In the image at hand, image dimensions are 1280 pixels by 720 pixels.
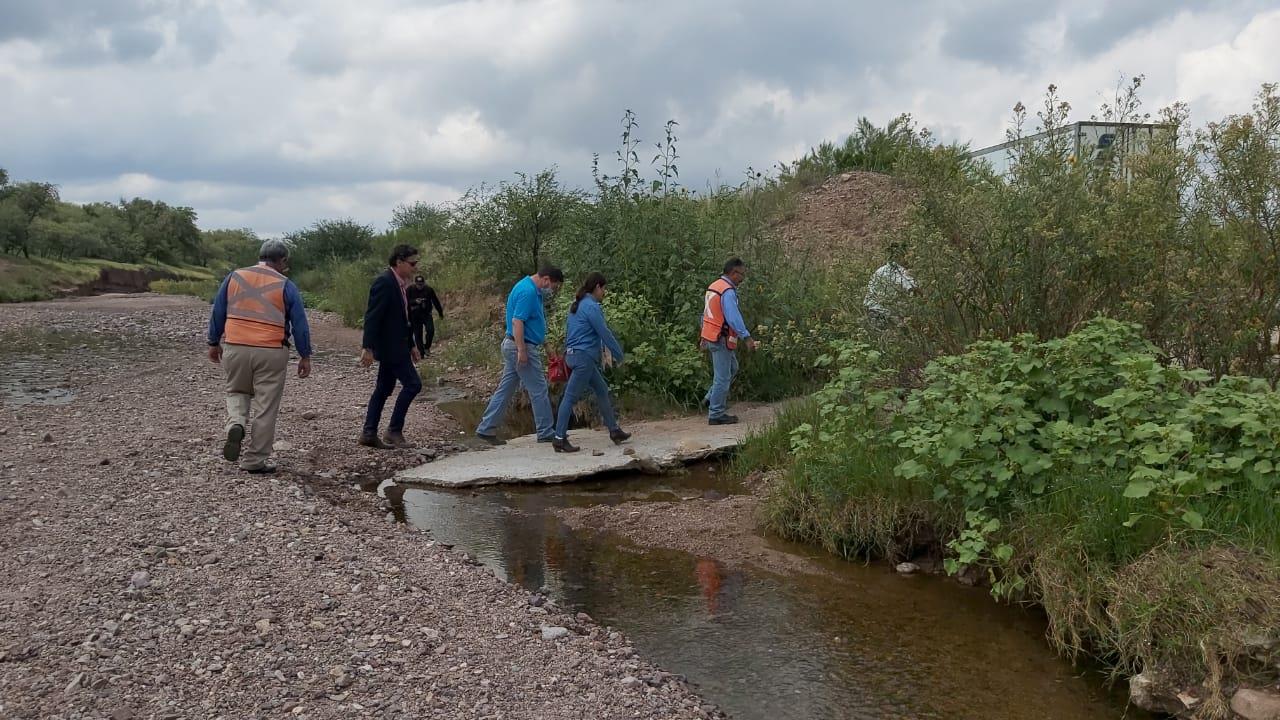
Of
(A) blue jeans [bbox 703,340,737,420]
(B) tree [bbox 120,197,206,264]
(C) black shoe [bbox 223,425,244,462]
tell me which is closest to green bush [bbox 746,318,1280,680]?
(A) blue jeans [bbox 703,340,737,420]

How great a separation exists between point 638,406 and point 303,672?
7.02m

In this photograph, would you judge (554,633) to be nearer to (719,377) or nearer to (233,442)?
(233,442)

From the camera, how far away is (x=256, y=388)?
7.71 metres

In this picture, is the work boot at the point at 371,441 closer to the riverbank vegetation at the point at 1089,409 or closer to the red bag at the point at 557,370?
the red bag at the point at 557,370

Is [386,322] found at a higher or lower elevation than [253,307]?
lower

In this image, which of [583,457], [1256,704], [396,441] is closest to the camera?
[1256,704]

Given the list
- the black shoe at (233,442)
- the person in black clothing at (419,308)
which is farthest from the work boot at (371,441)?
the black shoe at (233,442)

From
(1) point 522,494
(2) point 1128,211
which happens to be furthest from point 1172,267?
(1) point 522,494

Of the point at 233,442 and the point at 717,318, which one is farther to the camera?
the point at 717,318

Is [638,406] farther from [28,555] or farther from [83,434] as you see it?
[28,555]

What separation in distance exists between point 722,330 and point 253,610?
19.2ft

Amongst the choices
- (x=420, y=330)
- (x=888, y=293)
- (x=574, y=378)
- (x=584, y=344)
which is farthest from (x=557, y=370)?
(x=888, y=293)

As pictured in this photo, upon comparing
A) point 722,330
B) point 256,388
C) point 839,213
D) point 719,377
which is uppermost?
point 839,213

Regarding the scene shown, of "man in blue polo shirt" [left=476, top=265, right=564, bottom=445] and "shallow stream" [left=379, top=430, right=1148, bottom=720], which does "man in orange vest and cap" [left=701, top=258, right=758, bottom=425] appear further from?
"shallow stream" [left=379, top=430, right=1148, bottom=720]
